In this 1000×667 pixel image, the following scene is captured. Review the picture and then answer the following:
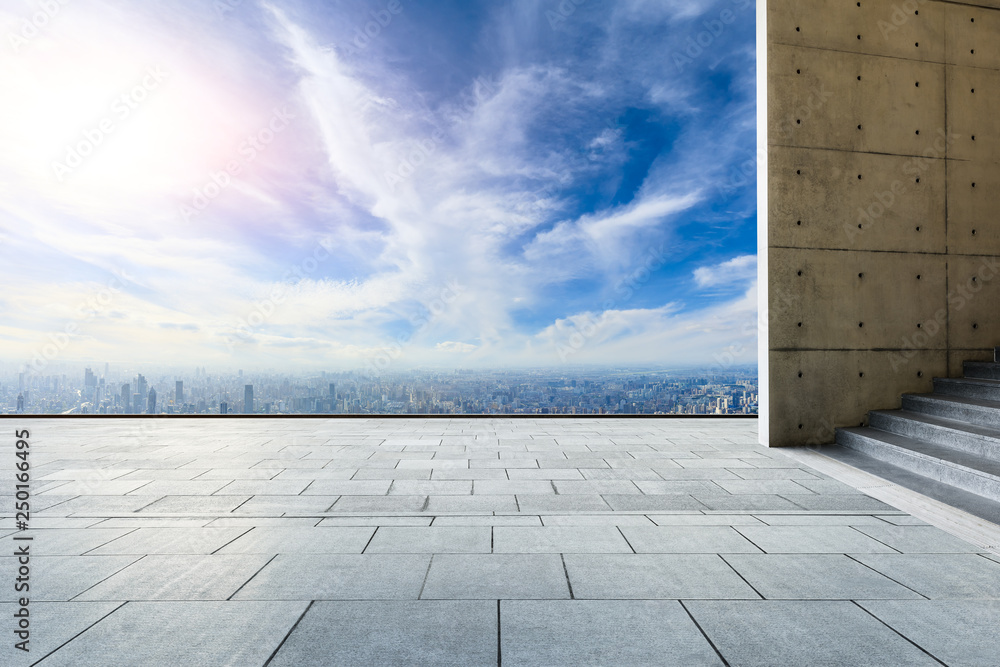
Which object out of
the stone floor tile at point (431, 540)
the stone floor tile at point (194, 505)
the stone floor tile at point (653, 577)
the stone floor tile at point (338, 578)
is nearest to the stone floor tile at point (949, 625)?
the stone floor tile at point (653, 577)

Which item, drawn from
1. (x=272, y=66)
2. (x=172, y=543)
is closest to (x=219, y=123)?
(x=272, y=66)

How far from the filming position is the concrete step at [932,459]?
190 inches

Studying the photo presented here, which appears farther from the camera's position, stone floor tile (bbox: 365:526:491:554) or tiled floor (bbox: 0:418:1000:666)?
stone floor tile (bbox: 365:526:491:554)

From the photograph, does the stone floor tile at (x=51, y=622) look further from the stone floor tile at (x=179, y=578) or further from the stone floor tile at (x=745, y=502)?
the stone floor tile at (x=745, y=502)

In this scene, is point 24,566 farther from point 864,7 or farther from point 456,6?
point 456,6

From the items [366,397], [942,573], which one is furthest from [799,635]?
[366,397]

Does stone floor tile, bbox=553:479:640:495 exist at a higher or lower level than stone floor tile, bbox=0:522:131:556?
higher

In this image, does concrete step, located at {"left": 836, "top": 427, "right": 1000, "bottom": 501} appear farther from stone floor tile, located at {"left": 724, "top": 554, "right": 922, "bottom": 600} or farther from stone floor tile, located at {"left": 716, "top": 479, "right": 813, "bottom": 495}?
stone floor tile, located at {"left": 724, "top": 554, "right": 922, "bottom": 600}

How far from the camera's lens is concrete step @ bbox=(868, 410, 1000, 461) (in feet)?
17.8

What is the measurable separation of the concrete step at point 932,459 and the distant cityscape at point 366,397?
2.91 m

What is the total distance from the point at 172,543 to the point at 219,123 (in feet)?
27.0

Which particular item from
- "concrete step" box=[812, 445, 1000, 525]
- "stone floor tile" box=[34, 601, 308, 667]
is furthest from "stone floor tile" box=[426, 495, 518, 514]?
"concrete step" box=[812, 445, 1000, 525]

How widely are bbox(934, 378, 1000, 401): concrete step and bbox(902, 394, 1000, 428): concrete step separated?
149 mm

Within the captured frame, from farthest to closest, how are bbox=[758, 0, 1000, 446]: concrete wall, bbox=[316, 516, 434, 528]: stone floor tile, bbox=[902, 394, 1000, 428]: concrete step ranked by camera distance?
bbox=[758, 0, 1000, 446]: concrete wall → bbox=[902, 394, 1000, 428]: concrete step → bbox=[316, 516, 434, 528]: stone floor tile
